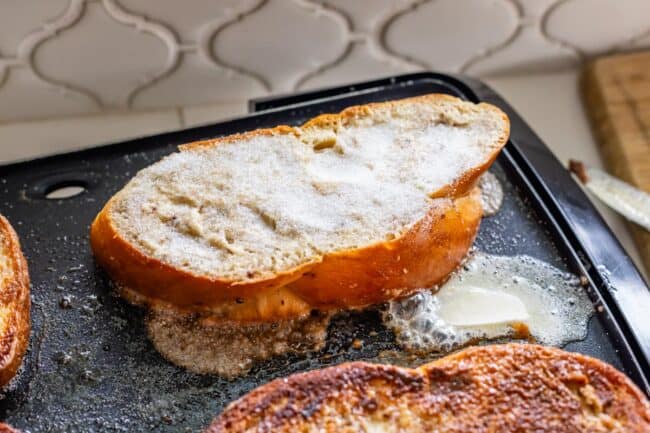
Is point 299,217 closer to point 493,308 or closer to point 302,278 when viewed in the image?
point 302,278

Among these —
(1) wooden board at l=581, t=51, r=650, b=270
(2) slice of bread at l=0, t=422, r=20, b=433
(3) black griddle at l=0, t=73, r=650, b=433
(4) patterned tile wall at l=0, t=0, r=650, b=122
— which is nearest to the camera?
(2) slice of bread at l=0, t=422, r=20, b=433

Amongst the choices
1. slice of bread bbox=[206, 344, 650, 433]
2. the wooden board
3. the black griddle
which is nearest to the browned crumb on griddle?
the black griddle

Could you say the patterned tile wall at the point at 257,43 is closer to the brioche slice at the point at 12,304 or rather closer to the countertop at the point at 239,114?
the countertop at the point at 239,114

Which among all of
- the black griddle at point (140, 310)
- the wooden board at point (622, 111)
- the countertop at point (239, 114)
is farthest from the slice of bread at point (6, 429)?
the wooden board at point (622, 111)

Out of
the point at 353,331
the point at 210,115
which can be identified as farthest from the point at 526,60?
the point at 353,331

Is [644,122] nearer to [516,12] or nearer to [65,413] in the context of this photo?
[516,12]

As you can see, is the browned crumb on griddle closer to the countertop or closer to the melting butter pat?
the melting butter pat
